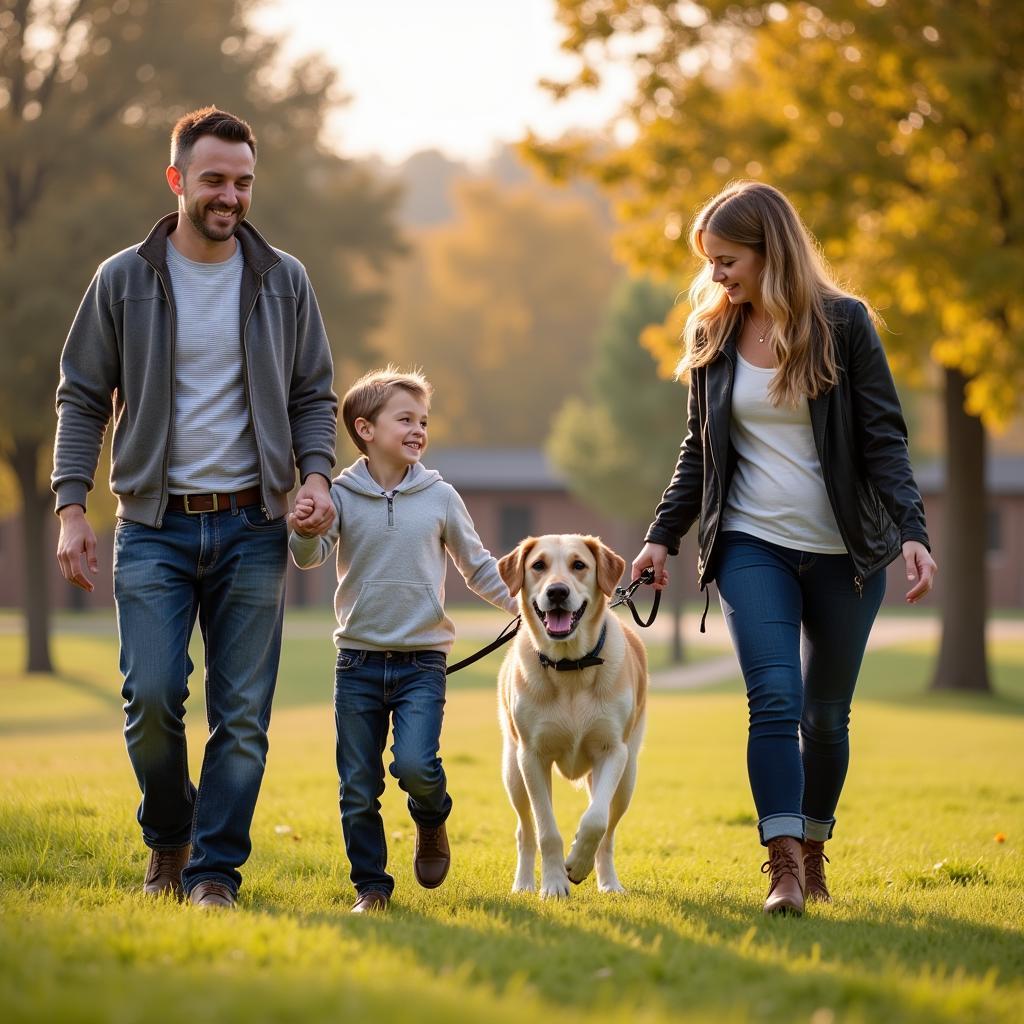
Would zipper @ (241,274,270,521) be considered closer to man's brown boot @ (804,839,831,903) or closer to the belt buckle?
the belt buckle

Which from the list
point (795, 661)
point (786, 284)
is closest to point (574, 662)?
point (795, 661)

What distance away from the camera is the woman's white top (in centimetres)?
510

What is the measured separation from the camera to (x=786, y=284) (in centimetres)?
513

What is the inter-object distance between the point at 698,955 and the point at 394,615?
180cm

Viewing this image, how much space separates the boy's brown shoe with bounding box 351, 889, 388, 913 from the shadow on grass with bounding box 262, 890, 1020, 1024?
6cm

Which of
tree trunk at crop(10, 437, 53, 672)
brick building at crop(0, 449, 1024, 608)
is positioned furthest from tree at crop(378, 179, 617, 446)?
tree trunk at crop(10, 437, 53, 672)

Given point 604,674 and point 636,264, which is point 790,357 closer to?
point 604,674

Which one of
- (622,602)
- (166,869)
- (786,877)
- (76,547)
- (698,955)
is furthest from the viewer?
(622,602)

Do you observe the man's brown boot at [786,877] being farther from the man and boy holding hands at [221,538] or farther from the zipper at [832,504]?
the man and boy holding hands at [221,538]

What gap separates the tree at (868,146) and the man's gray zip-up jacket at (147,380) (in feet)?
38.8

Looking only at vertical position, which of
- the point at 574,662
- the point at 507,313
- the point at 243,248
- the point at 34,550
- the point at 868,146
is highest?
the point at 507,313

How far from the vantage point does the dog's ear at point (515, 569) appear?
5742 millimetres

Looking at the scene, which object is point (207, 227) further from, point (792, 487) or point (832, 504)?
point (832, 504)

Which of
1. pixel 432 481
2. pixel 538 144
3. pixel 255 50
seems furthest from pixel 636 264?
pixel 432 481
